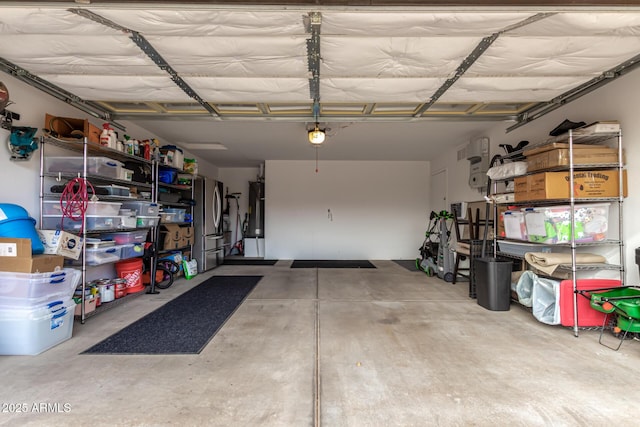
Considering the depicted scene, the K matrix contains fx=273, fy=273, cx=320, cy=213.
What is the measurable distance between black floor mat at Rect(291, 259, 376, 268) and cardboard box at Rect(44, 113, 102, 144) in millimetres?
4319

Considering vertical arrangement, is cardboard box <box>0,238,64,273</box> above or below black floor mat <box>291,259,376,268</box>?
above

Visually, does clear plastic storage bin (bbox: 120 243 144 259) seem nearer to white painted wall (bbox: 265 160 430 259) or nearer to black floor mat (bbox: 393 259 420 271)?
white painted wall (bbox: 265 160 430 259)

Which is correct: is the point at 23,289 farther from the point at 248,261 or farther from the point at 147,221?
the point at 248,261

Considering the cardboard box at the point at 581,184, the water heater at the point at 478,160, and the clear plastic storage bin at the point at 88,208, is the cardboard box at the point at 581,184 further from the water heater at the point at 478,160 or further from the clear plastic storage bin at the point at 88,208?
the clear plastic storage bin at the point at 88,208

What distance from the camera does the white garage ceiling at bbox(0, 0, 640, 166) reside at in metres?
1.71

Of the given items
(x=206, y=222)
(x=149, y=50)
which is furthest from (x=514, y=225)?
(x=206, y=222)

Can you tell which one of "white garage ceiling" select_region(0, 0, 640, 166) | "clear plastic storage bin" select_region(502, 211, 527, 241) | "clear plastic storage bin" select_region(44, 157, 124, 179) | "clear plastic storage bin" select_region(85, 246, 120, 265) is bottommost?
"clear plastic storage bin" select_region(85, 246, 120, 265)

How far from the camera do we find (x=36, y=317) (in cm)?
220

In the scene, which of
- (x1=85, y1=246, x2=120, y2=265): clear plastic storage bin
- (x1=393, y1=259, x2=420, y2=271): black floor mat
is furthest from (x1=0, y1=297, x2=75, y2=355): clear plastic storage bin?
(x1=393, y1=259, x2=420, y2=271): black floor mat

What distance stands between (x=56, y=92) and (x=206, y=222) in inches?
125

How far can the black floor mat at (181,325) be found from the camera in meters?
2.35

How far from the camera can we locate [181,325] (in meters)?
2.85

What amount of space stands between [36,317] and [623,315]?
15.9 feet

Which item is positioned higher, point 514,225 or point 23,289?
point 514,225
